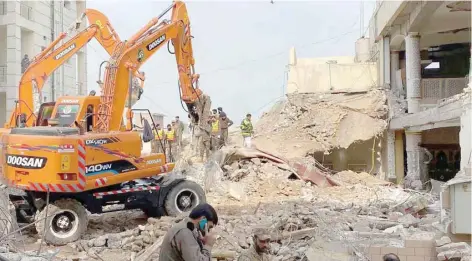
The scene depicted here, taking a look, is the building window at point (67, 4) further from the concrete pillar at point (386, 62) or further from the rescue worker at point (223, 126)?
the concrete pillar at point (386, 62)

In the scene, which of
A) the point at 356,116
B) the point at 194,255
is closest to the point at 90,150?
the point at 194,255

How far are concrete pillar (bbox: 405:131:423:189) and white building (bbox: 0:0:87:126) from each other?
560 inches

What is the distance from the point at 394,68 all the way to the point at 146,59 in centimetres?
1258

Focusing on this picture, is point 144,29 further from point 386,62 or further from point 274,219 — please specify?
point 386,62

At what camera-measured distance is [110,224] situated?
1054cm

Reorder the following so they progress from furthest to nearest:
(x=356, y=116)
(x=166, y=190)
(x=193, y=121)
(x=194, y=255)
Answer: (x=356, y=116) → (x=193, y=121) → (x=166, y=190) → (x=194, y=255)

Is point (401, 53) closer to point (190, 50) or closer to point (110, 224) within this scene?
point (190, 50)

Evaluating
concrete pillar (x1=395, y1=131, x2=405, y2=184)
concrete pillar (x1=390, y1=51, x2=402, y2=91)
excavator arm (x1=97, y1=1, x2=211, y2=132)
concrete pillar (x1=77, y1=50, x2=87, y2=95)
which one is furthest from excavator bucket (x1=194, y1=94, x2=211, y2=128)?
concrete pillar (x1=77, y1=50, x2=87, y2=95)

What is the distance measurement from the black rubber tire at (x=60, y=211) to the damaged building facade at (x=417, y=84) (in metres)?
9.30

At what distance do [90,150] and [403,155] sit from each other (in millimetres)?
13356

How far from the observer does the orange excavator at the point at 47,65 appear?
10359 millimetres

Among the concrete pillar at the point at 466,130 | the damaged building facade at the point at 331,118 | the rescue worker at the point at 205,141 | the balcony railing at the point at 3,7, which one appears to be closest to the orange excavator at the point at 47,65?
the rescue worker at the point at 205,141

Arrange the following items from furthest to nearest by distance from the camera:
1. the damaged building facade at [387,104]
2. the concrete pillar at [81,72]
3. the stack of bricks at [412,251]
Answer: the concrete pillar at [81,72] → the damaged building facade at [387,104] → the stack of bricks at [412,251]

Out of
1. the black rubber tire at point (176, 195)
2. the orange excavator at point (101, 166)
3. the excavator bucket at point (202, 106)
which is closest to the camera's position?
the orange excavator at point (101, 166)
